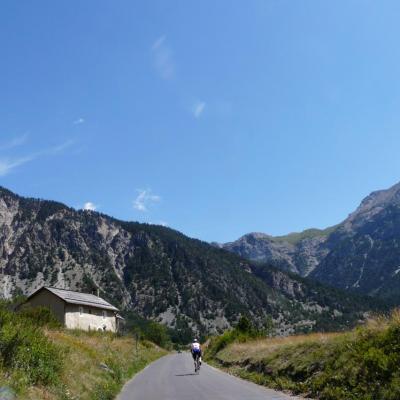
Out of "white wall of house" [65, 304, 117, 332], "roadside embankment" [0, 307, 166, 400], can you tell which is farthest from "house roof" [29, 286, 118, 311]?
"roadside embankment" [0, 307, 166, 400]

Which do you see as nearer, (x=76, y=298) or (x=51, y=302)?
(x=51, y=302)

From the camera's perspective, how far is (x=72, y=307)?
208ft

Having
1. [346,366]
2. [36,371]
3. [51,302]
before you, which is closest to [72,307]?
[51,302]

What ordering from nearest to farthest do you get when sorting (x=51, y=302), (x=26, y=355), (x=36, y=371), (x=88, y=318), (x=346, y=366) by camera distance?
(x=36, y=371), (x=26, y=355), (x=346, y=366), (x=51, y=302), (x=88, y=318)

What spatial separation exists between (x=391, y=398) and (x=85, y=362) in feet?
39.5

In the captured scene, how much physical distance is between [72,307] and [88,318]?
15.9ft

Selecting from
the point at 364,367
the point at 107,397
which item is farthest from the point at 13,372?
the point at 364,367

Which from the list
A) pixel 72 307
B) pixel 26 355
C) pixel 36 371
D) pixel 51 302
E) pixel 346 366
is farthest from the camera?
pixel 72 307

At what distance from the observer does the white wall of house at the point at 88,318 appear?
2462 inches

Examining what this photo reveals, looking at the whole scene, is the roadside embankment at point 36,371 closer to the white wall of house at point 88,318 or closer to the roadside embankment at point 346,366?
the roadside embankment at point 346,366

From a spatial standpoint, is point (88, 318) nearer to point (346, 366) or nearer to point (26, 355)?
point (346, 366)

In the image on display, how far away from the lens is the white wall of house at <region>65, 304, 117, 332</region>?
6253 centimetres

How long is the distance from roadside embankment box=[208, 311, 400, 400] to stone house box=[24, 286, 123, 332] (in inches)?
1692

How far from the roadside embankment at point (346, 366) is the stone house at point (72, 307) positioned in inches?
1692
